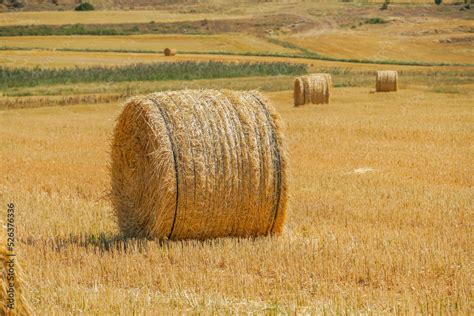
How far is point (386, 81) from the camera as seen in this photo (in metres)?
30.8

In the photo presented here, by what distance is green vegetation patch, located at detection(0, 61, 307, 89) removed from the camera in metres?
36.0

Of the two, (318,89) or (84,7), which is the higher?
(318,89)

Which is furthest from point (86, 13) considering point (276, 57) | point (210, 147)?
point (210, 147)

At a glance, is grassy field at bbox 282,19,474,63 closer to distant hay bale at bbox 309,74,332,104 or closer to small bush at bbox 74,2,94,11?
small bush at bbox 74,2,94,11

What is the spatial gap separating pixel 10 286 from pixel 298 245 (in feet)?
12.5

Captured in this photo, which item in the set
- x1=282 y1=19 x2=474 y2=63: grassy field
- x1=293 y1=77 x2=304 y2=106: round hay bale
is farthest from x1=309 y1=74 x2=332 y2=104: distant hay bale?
x1=282 y1=19 x2=474 y2=63: grassy field

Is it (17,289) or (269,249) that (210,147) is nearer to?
(269,249)

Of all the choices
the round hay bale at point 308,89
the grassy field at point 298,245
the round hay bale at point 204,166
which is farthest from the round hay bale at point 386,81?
the round hay bale at point 204,166

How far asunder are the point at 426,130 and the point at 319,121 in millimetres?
3010

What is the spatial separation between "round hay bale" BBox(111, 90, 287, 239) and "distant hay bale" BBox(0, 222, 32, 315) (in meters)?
3.20

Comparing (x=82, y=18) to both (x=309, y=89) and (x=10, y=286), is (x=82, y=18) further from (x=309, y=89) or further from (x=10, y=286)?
(x=10, y=286)

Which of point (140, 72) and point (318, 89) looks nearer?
point (318, 89)

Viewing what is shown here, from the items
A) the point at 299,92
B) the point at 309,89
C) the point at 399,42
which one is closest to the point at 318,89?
the point at 309,89

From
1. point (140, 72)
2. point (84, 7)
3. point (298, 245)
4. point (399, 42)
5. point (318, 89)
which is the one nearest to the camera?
point (298, 245)
